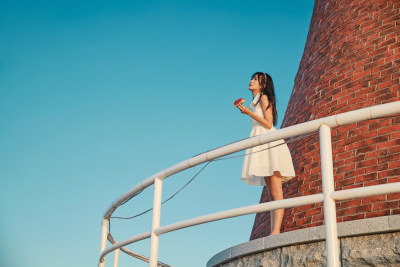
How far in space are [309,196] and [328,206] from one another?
0.10 meters

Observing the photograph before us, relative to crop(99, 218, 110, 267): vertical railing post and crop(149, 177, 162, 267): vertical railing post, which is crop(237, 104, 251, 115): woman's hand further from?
crop(99, 218, 110, 267): vertical railing post

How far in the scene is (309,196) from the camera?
2885 millimetres

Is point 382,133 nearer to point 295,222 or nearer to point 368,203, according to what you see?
point 368,203

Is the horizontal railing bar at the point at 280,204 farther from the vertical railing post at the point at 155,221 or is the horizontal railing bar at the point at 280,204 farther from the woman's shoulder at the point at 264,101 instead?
the woman's shoulder at the point at 264,101

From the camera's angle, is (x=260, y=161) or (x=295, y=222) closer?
(x=260, y=161)

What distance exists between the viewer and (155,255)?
12.1 ft

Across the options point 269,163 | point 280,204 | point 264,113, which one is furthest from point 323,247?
point 264,113

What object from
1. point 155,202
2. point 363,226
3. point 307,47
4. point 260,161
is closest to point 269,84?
point 260,161

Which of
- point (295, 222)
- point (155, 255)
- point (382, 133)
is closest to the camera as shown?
point (155, 255)

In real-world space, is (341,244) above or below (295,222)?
below

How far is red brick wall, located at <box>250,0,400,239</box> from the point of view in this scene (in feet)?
16.0

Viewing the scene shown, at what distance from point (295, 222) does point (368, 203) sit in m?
0.81

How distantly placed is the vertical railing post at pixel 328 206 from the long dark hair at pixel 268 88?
146 cm

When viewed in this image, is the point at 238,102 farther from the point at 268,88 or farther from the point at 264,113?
the point at 268,88
